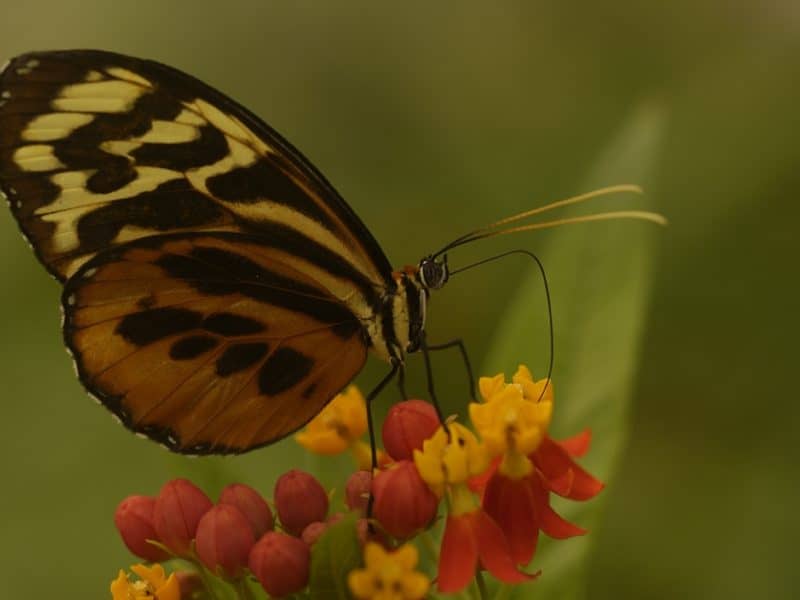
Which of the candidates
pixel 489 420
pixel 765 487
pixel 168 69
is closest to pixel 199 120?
pixel 168 69

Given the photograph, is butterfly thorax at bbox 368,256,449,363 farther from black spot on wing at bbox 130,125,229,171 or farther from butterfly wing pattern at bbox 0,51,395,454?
black spot on wing at bbox 130,125,229,171

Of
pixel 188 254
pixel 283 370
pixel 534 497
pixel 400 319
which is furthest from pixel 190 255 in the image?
pixel 534 497

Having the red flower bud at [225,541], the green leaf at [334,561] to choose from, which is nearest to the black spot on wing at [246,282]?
the red flower bud at [225,541]

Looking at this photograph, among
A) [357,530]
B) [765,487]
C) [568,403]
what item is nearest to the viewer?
[357,530]

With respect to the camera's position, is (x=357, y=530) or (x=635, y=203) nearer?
(x=357, y=530)

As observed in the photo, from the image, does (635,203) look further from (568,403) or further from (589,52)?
(589,52)

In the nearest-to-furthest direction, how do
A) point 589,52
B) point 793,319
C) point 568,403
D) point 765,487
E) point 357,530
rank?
1. point 357,530
2. point 568,403
3. point 765,487
4. point 793,319
5. point 589,52

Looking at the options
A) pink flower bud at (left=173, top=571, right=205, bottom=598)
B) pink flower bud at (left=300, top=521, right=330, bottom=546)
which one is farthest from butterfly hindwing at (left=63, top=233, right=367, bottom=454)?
pink flower bud at (left=300, top=521, right=330, bottom=546)
